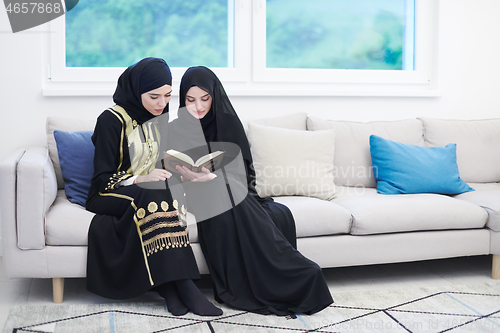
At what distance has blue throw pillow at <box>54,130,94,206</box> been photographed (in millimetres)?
2184

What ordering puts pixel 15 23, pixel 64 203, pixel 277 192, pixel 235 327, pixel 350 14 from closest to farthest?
1. pixel 235 327
2. pixel 64 203
3. pixel 277 192
4. pixel 15 23
5. pixel 350 14

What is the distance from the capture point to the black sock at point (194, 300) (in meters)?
1.78

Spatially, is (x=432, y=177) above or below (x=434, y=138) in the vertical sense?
below

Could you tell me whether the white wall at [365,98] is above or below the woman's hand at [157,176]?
above

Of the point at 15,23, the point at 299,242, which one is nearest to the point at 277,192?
the point at 299,242

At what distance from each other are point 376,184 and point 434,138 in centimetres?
50

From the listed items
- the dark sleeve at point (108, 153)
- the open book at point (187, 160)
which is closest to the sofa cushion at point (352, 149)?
the open book at point (187, 160)

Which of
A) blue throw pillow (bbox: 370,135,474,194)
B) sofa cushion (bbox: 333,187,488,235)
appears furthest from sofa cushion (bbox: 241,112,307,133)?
sofa cushion (bbox: 333,187,488,235)

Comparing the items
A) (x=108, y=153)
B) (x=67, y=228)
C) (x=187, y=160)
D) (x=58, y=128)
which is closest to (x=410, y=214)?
(x=187, y=160)

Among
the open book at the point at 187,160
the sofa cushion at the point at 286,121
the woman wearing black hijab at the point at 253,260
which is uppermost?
the sofa cushion at the point at 286,121

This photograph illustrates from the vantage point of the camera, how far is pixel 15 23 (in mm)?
2590

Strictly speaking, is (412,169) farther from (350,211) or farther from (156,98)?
(156,98)

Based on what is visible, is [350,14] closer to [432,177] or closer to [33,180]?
[432,177]

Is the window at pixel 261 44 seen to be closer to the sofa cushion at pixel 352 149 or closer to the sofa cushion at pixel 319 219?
the sofa cushion at pixel 352 149
